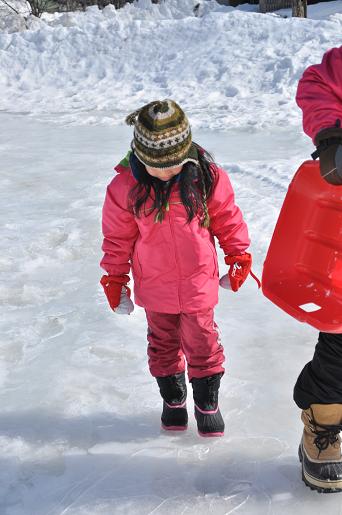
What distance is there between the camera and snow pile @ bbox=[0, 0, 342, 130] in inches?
352

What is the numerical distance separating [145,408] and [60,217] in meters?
2.47

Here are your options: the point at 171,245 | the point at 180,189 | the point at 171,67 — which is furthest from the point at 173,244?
the point at 171,67

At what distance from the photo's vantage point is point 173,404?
2379mm

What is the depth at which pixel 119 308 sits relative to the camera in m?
Answer: 2.22

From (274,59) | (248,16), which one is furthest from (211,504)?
(248,16)

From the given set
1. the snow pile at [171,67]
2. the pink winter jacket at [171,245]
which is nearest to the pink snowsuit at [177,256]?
the pink winter jacket at [171,245]

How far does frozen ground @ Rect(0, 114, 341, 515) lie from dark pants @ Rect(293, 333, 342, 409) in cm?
33

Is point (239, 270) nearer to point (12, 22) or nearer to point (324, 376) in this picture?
point (324, 376)

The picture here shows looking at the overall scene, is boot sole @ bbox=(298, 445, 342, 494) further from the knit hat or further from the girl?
the knit hat

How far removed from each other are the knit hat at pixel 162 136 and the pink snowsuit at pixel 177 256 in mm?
117

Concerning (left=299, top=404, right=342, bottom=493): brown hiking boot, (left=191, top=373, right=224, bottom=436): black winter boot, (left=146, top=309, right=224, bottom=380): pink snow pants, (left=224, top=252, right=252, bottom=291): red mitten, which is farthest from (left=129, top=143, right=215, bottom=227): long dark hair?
(left=299, top=404, right=342, bottom=493): brown hiking boot

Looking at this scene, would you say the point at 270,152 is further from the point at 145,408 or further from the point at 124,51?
the point at 124,51

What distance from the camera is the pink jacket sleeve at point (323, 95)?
1.72 meters

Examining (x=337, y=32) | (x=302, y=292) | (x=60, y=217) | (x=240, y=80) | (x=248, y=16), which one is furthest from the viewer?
(x=248, y=16)
